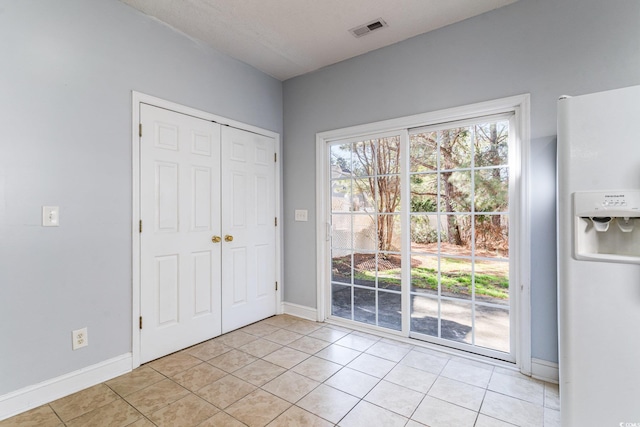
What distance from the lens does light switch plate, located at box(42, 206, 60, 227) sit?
6.31 feet

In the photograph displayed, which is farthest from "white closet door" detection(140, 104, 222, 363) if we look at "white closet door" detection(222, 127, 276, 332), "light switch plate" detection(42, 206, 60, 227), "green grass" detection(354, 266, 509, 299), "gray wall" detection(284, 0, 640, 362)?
"green grass" detection(354, 266, 509, 299)

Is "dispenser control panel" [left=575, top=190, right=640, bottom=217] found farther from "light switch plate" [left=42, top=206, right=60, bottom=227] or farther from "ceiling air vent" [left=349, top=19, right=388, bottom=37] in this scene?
"light switch plate" [left=42, top=206, right=60, bottom=227]

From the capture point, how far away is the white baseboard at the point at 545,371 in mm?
2094

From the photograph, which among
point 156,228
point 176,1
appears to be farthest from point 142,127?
point 176,1

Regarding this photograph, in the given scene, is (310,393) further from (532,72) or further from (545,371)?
(532,72)

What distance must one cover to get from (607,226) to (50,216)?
3.09 meters

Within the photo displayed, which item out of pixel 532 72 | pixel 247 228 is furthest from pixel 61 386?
pixel 532 72

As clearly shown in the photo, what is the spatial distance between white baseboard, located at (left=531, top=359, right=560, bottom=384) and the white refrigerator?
29.8 inches

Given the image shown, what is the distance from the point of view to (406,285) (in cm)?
282

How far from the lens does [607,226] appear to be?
143 centimetres

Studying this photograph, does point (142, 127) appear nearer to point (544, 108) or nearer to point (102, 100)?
point (102, 100)

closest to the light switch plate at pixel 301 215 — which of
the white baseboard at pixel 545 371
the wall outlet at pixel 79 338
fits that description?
the wall outlet at pixel 79 338

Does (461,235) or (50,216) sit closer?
(50,216)

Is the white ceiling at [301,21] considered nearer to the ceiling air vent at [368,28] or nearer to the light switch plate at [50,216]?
the ceiling air vent at [368,28]
